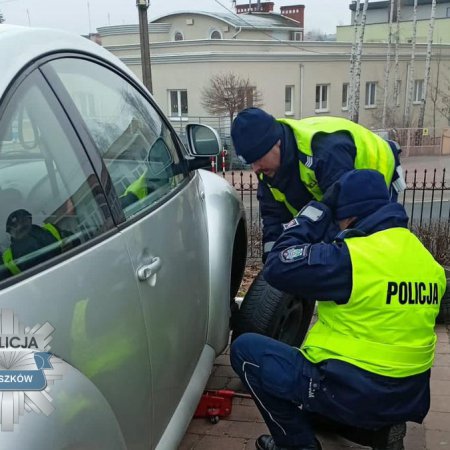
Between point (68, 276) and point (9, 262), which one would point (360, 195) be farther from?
point (9, 262)

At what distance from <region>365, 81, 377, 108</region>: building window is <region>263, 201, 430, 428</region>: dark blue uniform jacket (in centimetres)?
3198

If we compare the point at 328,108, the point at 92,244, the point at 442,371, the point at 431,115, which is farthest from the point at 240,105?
the point at 92,244

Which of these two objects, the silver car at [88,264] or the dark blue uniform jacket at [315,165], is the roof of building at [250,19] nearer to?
the dark blue uniform jacket at [315,165]

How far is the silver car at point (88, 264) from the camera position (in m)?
1.19

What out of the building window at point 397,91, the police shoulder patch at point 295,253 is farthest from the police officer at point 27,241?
the building window at point 397,91

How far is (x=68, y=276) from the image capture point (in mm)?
1325

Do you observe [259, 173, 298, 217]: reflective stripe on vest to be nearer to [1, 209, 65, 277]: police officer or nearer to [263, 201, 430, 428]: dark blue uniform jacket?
[263, 201, 430, 428]: dark blue uniform jacket

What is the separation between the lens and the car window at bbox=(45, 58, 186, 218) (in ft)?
5.92

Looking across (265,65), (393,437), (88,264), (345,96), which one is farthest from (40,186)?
(345,96)

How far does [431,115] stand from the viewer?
3472 cm

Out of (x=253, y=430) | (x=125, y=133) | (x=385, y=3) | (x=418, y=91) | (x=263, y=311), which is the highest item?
(x=385, y=3)

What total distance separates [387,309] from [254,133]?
1.05 metres

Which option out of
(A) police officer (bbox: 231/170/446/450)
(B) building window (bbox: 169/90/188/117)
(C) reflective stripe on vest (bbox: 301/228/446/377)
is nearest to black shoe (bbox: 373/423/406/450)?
(A) police officer (bbox: 231/170/446/450)

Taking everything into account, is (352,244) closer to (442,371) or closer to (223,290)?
(223,290)
